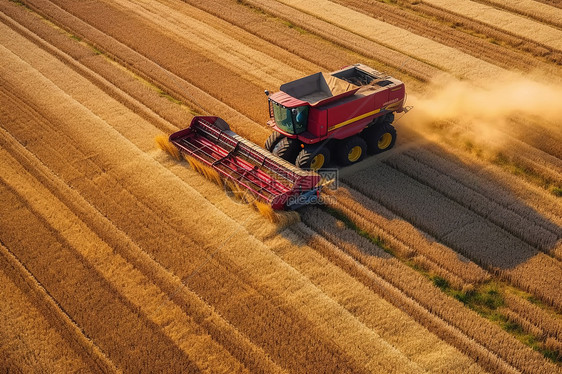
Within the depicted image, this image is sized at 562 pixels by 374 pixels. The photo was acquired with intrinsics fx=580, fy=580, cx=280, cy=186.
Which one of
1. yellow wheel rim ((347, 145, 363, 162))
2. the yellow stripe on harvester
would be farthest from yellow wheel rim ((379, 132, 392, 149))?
the yellow stripe on harvester

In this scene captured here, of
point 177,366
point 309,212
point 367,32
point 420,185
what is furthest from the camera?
point 367,32

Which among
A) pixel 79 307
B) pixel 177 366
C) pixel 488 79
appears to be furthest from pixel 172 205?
pixel 488 79

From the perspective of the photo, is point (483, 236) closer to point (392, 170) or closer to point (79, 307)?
point (392, 170)

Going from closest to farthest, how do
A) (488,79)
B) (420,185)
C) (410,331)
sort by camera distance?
1. (410,331)
2. (420,185)
3. (488,79)

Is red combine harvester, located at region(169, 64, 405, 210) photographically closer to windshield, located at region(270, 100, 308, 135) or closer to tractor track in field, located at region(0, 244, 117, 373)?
windshield, located at region(270, 100, 308, 135)

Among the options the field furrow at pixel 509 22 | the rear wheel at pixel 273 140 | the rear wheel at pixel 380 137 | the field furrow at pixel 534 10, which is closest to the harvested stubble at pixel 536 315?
the rear wheel at pixel 380 137

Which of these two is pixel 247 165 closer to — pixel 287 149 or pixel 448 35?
pixel 287 149

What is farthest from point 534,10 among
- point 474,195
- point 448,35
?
point 474,195
